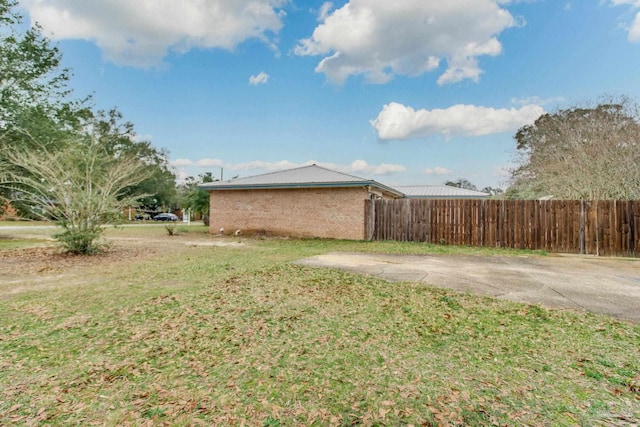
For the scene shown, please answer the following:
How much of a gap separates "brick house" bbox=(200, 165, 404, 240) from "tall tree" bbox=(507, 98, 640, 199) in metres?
7.63

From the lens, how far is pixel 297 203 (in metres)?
14.5

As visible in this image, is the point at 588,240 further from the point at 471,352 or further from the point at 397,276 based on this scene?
the point at 471,352

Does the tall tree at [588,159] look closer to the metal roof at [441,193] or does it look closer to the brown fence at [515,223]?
the brown fence at [515,223]

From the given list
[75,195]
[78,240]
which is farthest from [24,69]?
[78,240]

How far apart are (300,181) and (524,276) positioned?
32.0 ft

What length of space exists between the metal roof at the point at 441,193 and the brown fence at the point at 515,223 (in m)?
11.2

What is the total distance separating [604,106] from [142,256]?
2041 centimetres

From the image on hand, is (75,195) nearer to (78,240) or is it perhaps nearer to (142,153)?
(78,240)

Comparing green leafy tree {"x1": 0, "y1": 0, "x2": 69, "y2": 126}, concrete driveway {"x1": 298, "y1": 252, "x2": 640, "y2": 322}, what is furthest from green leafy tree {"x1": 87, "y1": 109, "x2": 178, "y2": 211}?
concrete driveway {"x1": 298, "y1": 252, "x2": 640, "y2": 322}

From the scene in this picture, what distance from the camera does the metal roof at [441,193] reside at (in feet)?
73.7

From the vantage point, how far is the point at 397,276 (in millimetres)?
6066

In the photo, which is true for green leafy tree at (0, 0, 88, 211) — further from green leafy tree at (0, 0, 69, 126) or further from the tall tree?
the tall tree

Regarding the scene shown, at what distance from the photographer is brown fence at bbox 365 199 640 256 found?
958 centimetres

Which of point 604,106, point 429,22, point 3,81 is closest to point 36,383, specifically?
point 429,22
